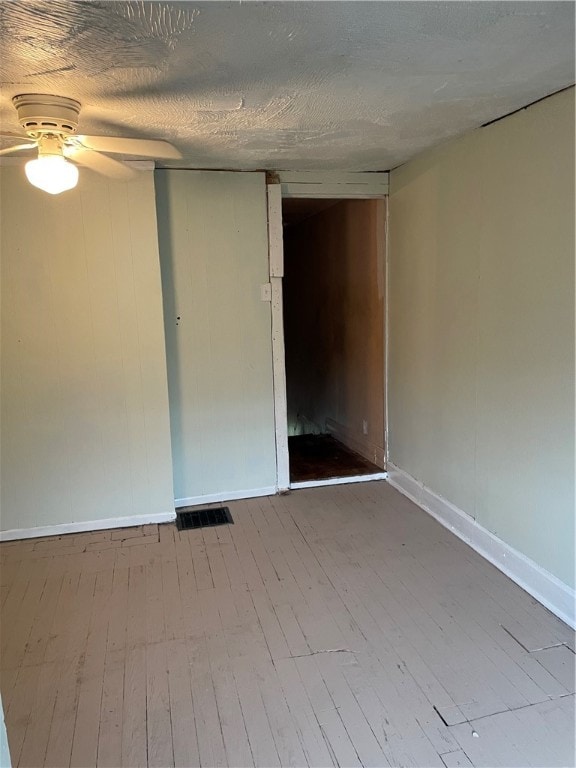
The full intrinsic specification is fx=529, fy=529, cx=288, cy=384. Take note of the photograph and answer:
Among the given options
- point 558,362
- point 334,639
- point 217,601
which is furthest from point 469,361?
point 217,601

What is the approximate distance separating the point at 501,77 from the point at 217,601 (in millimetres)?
2480

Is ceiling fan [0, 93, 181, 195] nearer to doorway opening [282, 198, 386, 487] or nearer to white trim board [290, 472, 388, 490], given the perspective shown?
doorway opening [282, 198, 386, 487]

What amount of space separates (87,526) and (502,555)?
2.40m

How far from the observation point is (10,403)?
10.1ft

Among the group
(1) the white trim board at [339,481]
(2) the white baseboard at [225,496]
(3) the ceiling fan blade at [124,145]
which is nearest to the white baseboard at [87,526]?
(2) the white baseboard at [225,496]

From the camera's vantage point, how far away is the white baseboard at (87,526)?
10.5 ft

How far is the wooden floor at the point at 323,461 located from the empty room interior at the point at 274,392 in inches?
2.0

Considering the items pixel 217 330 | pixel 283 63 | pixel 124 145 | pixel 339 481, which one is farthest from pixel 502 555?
pixel 124 145

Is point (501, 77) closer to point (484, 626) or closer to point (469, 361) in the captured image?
point (469, 361)

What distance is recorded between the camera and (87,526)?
328cm

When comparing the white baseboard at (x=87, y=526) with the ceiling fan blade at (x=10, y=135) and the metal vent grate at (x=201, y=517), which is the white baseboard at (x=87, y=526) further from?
the ceiling fan blade at (x=10, y=135)

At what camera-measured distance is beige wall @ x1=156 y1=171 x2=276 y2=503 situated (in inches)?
134

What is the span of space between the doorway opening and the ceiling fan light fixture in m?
2.35

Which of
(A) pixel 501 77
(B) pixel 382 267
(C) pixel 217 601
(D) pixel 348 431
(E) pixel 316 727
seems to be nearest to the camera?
(E) pixel 316 727
